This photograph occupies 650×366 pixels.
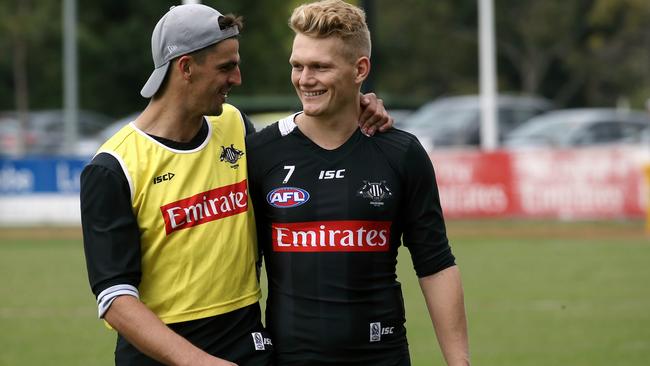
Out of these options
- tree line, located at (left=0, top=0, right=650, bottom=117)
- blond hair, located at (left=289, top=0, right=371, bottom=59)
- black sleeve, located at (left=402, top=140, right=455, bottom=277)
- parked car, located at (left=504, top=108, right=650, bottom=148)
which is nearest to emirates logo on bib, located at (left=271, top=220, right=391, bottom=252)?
black sleeve, located at (left=402, top=140, right=455, bottom=277)

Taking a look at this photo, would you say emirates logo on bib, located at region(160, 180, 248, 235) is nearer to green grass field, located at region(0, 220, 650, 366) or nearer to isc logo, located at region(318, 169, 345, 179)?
isc logo, located at region(318, 169, 345, 179)

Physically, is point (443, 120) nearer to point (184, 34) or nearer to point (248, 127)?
point (248, 127)

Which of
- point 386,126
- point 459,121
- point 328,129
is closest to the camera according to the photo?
point 328,129

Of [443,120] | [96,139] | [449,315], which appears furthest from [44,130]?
[449,315]

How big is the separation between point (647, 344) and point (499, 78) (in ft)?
158

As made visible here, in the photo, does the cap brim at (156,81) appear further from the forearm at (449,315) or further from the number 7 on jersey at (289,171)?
→ the forearm at (449,315)

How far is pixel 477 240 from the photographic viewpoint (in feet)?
70.0

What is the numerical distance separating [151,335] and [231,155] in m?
0.81

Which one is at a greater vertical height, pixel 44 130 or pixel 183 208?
pixel 44 130

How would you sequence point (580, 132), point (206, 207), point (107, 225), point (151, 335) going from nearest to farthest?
1. point (151, 335)
2. point (107, 225)
3. point (206, 207)
4. point (580, 132)

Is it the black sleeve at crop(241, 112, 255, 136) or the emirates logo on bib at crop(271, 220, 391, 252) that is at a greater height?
the black sleeve at crop(241, 112, 255, 136)

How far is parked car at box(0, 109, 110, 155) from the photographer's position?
40.3 m

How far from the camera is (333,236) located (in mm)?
4742

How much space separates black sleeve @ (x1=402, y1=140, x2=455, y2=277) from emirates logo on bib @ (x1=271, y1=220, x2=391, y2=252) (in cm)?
12
